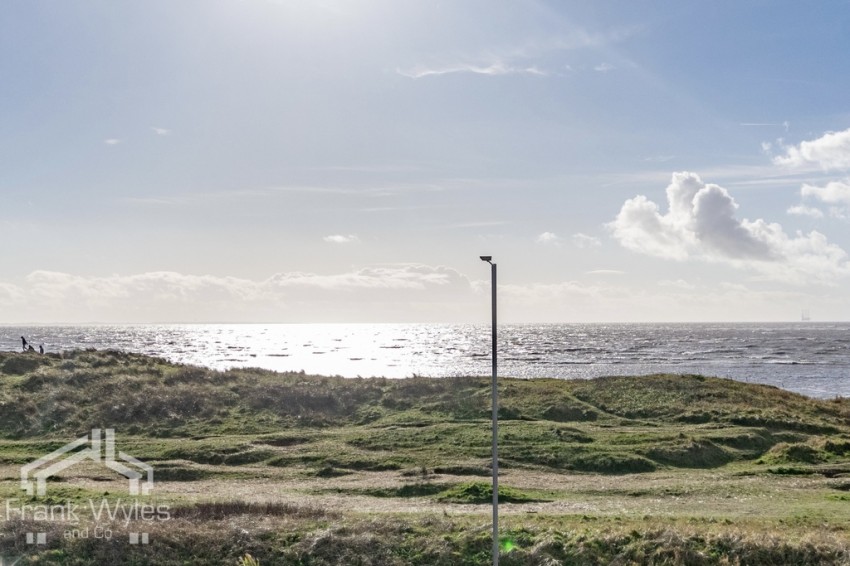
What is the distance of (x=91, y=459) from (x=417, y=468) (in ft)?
57.0

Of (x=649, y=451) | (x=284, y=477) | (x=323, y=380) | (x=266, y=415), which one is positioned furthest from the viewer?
(x=323, y=380)

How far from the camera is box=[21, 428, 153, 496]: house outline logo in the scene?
2991 cm

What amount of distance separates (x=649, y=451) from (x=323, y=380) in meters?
30.2

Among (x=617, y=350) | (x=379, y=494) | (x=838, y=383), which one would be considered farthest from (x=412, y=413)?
(x=617, y=350)

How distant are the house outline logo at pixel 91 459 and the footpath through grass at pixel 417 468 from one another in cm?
61

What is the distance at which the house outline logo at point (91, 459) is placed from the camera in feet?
98.1

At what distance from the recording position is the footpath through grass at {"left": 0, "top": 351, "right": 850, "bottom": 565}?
70.7 ft

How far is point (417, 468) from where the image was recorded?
112 ft

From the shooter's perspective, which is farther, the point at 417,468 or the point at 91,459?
the point at 91,459

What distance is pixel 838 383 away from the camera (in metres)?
86.5

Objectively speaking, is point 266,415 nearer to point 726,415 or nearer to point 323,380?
point 323,380

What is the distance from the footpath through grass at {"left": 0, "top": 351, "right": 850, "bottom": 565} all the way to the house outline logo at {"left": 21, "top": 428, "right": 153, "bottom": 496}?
61cm

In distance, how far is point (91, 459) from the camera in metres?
35.8

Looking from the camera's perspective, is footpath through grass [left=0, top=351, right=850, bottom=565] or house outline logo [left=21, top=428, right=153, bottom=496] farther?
house outline logo [left=21, top=428, right=153, bottom=496]
